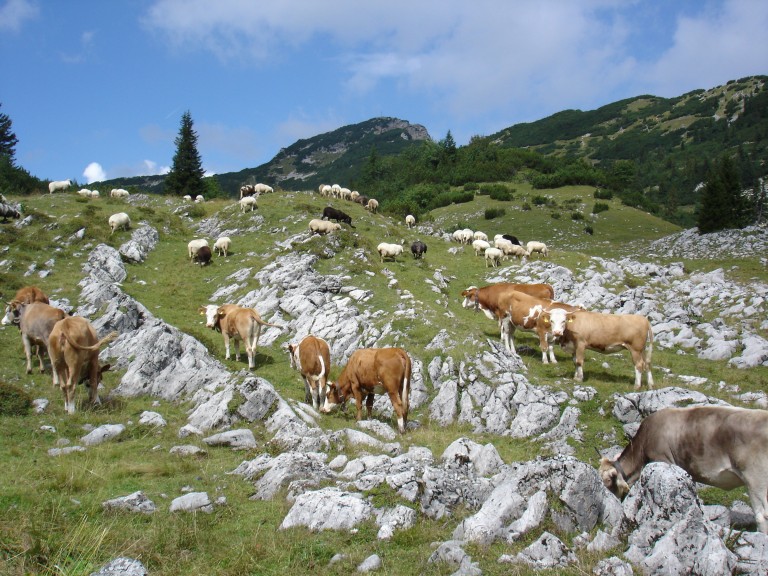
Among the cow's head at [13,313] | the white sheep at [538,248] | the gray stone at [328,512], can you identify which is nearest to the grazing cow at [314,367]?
the gray stone at [328,512]

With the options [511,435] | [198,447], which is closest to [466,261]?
[511,435]

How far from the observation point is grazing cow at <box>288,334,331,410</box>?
1486cm

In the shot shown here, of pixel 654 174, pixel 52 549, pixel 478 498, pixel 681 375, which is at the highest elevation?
pixel 654 174

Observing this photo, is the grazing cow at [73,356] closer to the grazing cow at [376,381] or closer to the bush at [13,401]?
the bush at [13,401]

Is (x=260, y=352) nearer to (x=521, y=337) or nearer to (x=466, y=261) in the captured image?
(x=521, y=337)

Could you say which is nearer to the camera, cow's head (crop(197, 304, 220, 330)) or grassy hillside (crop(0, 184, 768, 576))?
grassy hillside (crop(0, 184, 768, 576))

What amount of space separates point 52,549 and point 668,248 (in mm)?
47843

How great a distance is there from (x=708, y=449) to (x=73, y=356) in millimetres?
13528

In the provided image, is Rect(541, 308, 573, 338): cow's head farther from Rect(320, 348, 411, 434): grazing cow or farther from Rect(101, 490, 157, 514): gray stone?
Rect(101, 490, 157, 514): gray stone

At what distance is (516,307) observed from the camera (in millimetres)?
19812

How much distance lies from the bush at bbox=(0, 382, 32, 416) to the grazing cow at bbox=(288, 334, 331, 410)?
6.76 meters

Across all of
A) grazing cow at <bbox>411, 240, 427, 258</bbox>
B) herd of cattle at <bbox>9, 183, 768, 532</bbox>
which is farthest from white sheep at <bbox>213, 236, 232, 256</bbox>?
→ grazing cow at <bbox>411, 240, 427, 258</bbox>

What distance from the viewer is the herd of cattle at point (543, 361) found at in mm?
7516

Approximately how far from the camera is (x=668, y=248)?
4409 centimetres
